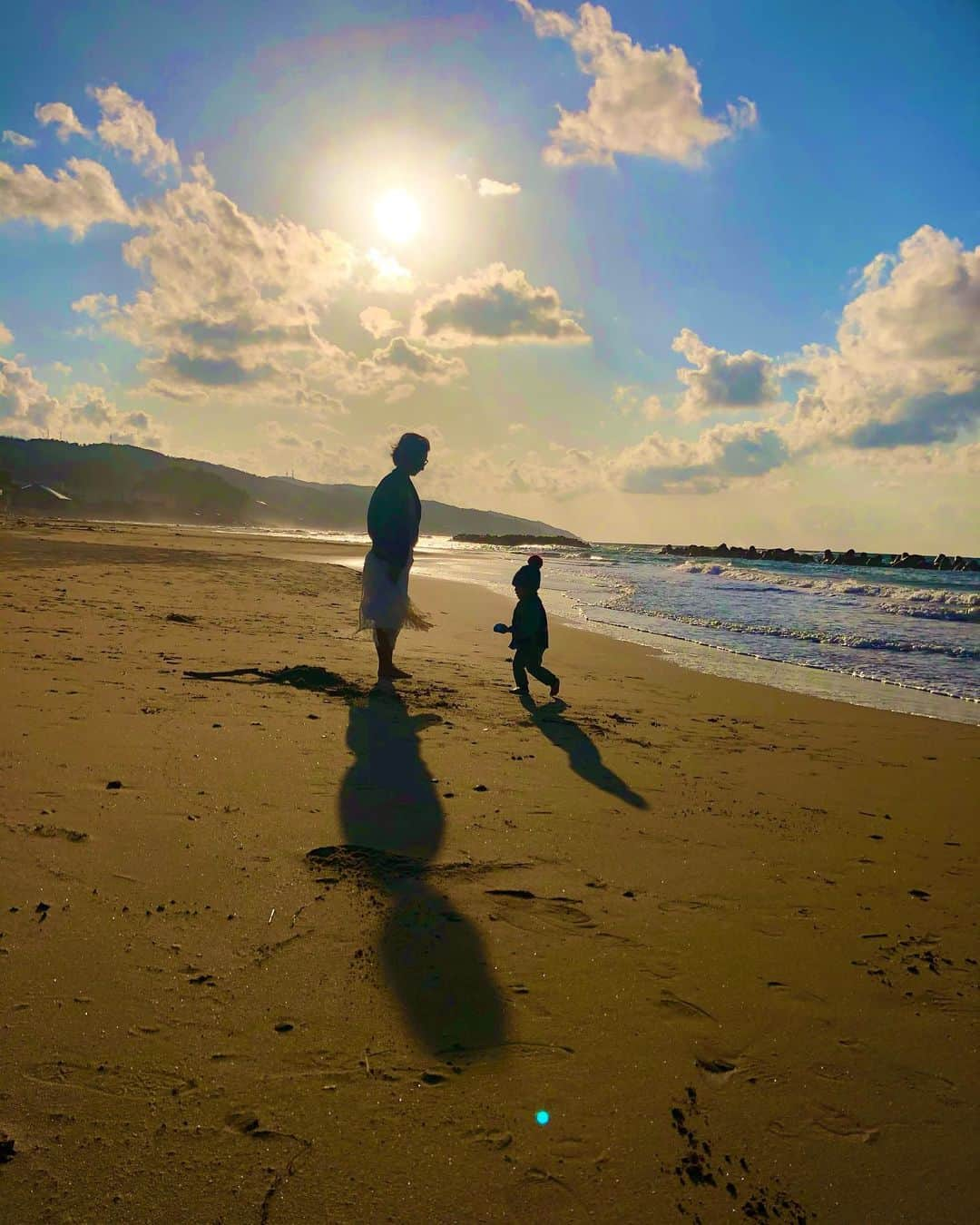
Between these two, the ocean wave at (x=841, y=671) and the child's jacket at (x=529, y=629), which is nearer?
the child's jacket at (x=529, y=629)

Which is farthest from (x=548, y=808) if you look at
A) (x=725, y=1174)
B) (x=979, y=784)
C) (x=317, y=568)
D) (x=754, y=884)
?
(x=317, y=568)

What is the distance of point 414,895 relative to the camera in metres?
2.74

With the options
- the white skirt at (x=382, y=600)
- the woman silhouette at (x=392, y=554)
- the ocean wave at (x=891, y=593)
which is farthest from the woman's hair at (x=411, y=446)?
the ocean wave at (x=891, y=593)

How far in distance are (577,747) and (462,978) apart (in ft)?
10.1

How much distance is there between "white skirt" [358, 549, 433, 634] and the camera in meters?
6.90

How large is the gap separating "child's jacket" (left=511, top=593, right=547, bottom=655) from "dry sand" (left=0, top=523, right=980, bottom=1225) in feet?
8.15

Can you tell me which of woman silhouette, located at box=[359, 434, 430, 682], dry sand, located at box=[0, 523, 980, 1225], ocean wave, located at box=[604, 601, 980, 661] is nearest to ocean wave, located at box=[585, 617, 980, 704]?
ocean wave, located at box=[604, 601, 980, 661]

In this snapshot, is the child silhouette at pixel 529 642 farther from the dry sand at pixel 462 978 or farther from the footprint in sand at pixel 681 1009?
the footprint in sand at pixel 681 1009

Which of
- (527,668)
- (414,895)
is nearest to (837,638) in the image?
(527,668)

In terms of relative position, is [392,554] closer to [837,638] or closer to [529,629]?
[529,629]

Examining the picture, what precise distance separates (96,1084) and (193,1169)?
1.20ft

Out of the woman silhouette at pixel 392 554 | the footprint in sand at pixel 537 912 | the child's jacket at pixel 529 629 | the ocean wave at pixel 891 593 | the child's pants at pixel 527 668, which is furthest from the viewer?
the ocean wave at pixel 891 593

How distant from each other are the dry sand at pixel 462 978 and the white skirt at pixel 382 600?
74.9 inches

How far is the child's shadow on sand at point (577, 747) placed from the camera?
4.29 meters
